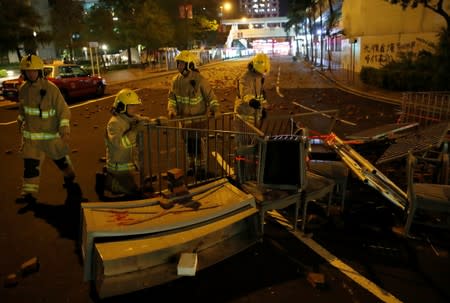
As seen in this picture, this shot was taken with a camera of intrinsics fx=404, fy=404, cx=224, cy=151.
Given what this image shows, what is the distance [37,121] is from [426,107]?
262 inches

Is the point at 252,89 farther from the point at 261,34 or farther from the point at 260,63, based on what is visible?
the point at 261,34

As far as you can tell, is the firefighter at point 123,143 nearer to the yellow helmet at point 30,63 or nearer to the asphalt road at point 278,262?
the asphalt road at point 278,262

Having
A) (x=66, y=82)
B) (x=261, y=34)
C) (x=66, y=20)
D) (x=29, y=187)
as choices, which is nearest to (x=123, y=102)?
(x=29, y=187)

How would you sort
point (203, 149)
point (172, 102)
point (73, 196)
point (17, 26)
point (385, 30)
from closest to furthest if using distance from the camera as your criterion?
point (73, 196)
point (172, 102)
point (203, 149)
point (17, 26)
point (385, 30)

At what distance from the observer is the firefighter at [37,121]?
565cm

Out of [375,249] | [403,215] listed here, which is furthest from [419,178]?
[375,249]

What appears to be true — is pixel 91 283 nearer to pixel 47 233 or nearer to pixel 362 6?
pixel 47 233

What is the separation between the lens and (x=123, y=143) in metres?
5.55

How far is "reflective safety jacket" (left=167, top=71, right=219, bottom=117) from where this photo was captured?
6.52 meters

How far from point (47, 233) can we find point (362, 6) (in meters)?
30.4

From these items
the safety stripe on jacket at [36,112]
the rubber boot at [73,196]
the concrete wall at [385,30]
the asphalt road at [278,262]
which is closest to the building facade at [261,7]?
the concrete wall at [385,30]

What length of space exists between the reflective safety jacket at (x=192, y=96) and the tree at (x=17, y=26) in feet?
67.9

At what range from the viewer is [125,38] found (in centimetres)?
4222

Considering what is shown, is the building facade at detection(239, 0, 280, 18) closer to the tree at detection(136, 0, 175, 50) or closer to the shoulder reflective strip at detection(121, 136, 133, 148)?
the tree at detection(136, 0, 175, 50)
